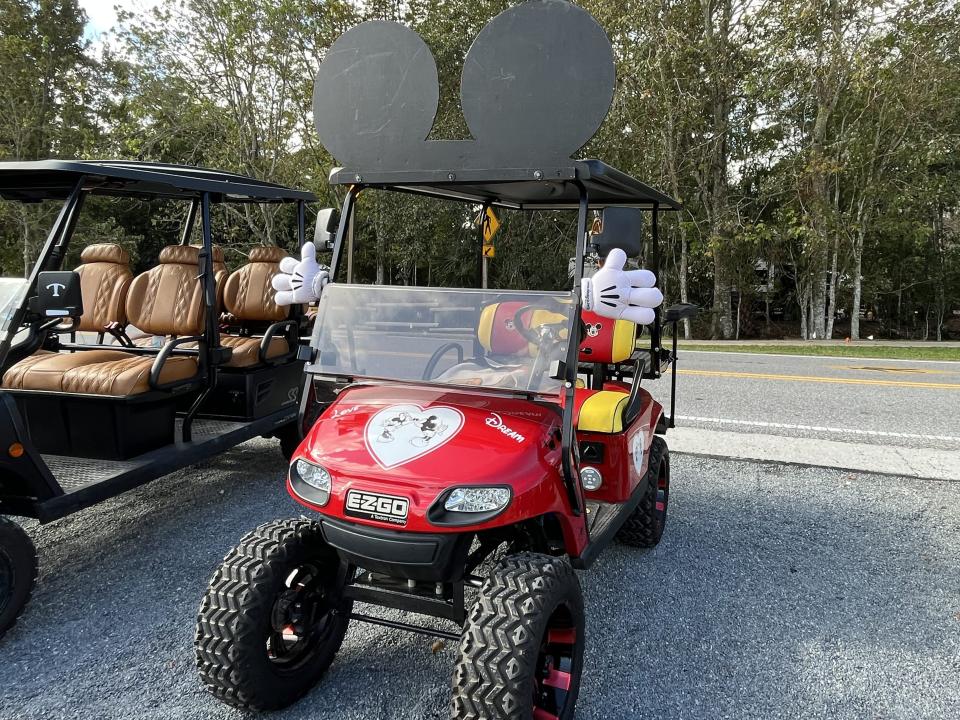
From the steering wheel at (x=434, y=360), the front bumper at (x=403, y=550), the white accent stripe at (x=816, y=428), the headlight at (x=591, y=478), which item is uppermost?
the steering wheel at (x=434, y=360)

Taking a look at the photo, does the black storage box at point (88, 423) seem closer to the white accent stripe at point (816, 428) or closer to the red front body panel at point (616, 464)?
the red front body panel at point (616, 464)

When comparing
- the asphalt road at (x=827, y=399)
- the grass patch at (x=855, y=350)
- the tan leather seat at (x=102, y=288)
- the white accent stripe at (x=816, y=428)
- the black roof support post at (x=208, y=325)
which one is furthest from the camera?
the grass patch at (x=855, y=350)

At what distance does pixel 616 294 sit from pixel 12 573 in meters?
2.73

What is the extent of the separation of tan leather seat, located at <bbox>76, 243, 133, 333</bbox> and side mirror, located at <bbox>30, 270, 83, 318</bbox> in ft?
6.11

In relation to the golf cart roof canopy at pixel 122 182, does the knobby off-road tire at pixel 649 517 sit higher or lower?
lower

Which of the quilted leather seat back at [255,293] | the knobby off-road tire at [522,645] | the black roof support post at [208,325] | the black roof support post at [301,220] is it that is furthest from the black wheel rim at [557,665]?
the black roof support post at [301,220]

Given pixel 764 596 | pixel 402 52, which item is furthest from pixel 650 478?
pixel 402 52

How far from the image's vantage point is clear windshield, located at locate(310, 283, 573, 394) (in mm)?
2582

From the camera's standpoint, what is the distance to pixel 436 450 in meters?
2.33

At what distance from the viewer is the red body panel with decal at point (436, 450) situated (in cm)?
221

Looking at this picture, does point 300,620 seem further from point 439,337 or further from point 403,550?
point 439,337

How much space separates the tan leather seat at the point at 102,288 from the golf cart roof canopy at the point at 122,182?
625mm

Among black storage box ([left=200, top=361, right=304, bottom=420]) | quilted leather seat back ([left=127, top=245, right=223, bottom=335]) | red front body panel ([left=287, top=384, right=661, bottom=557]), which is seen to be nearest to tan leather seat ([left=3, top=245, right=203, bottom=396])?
quilted leather seat back ([left=127, top=245, right=223, bottom=335])

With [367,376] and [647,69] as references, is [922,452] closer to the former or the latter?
[367,376]
